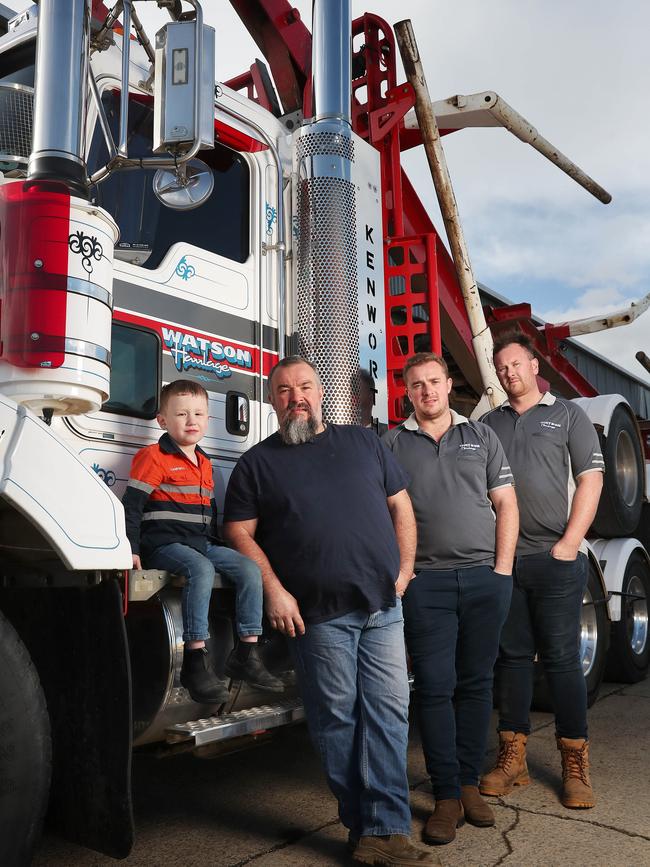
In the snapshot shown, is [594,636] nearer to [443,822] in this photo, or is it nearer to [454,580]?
[454,580]

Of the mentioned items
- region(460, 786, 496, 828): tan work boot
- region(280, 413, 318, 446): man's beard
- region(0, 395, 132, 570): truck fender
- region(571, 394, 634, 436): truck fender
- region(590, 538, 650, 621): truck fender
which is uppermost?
region(571, 394, 634, 436): truck fender

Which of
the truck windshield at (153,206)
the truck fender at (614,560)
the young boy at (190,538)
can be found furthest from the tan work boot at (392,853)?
the truck fender at (614,560)

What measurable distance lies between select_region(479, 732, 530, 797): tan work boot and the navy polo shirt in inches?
47.9

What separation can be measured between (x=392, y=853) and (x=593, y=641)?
291 centimetres

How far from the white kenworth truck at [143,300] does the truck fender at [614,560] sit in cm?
242

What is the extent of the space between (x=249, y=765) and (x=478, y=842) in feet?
4.58

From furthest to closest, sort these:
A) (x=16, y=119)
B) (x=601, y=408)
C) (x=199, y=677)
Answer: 1. (x=601, y=408)
2. (x=16, y=119)
3. (x=199, y=677)

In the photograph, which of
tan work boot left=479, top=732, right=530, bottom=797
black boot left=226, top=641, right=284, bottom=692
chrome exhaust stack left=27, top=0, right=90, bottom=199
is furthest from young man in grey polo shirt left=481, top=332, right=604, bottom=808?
chrome exhaust stack left=27, top=0, right=90, bottom=199

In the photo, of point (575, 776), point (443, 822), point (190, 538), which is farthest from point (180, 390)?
point (575, 776)

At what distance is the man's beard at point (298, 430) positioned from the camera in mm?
3041

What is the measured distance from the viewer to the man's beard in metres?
3.04

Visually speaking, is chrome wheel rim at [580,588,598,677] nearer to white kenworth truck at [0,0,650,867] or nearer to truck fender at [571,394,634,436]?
truck fender at [571,394,634,436]

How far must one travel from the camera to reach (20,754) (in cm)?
215

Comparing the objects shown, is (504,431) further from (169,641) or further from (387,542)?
(169,641)
